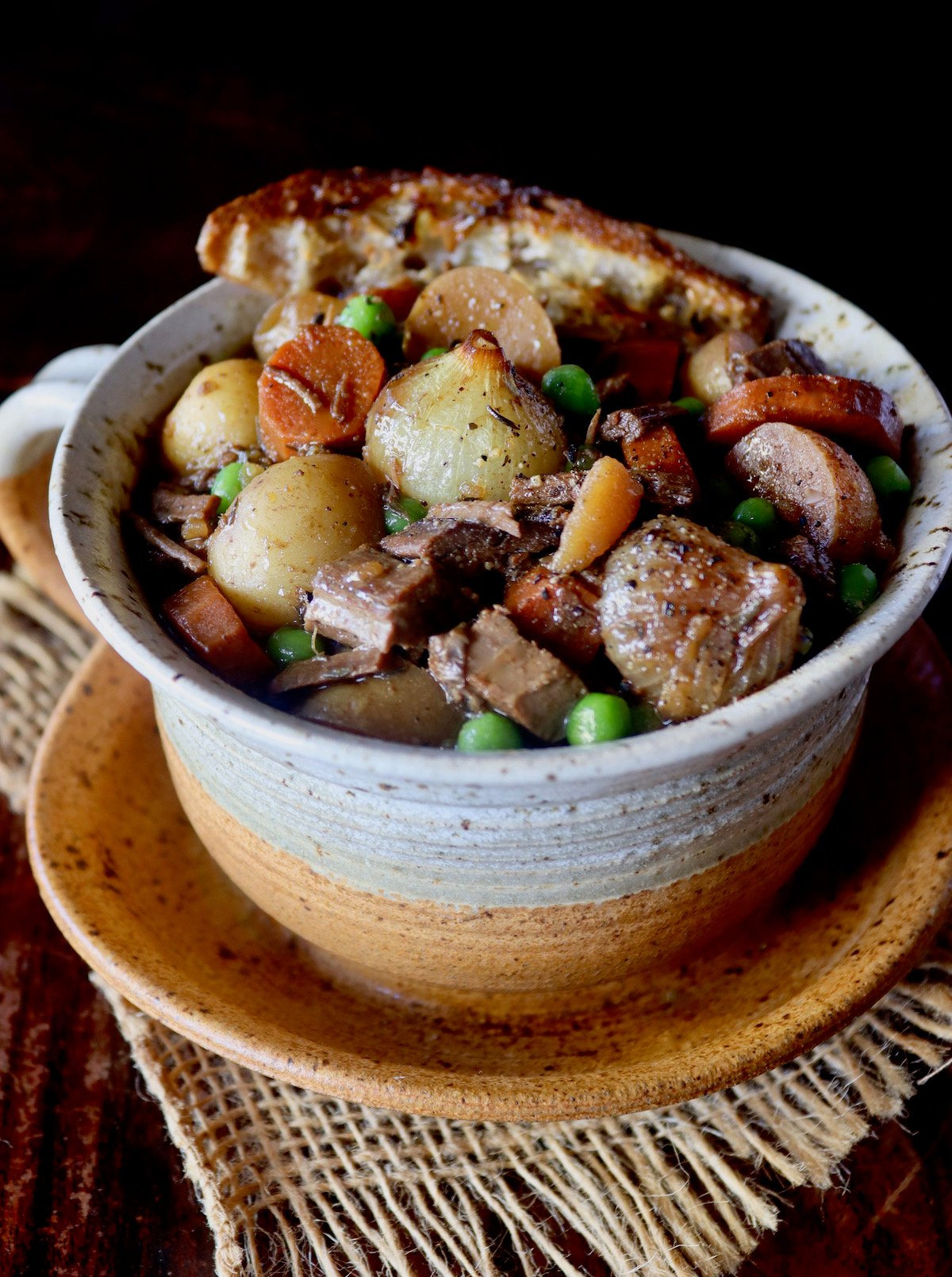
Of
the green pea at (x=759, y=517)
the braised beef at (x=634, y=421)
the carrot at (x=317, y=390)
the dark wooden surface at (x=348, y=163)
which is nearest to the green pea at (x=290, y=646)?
the carrot at (x=317, y=390)

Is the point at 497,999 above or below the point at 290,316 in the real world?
below

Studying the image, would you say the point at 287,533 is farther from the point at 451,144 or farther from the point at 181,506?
the point at 451,144

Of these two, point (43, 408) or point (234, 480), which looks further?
point (43, 408)

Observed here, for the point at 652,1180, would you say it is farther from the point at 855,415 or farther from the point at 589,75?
the point at 589,75

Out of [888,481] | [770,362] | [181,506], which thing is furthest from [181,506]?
[888,481]

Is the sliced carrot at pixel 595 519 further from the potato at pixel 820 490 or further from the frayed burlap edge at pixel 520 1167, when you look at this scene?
the frayed burlap edge at pixel 520 1167

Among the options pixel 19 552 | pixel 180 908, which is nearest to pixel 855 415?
→ pixel 180 908

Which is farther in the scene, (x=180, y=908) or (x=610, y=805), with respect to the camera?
(x=180, y=908)

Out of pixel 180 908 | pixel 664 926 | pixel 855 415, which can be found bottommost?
pixel 180 908

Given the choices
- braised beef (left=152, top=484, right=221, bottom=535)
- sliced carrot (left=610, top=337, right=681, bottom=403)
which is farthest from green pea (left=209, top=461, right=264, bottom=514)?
sliced carrot (left=610, top=337, right=681, bottom=403)
